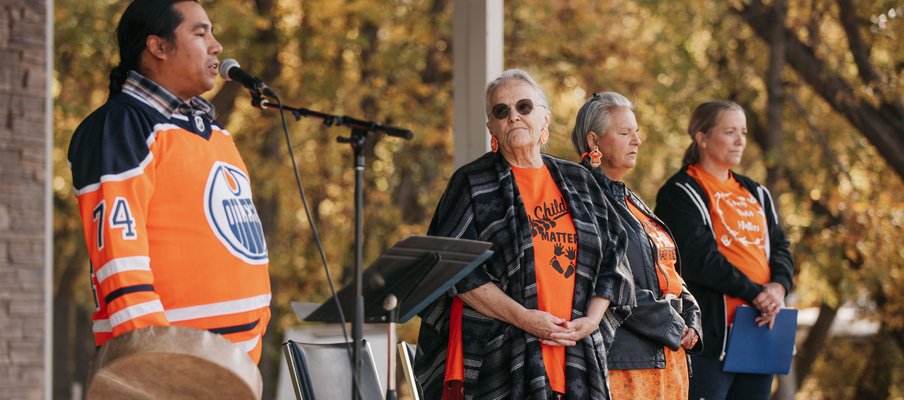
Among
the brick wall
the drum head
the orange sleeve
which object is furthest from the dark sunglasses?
the brick wall

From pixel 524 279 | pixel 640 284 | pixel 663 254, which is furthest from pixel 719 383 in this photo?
pixel 524 279

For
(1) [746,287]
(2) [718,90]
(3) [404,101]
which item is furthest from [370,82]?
(1) [746,287]

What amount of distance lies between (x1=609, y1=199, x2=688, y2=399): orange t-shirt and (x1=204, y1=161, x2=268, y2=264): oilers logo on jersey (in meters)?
1.21

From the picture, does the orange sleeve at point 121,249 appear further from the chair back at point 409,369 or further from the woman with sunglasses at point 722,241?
the woman with sunglasses at point 722,241

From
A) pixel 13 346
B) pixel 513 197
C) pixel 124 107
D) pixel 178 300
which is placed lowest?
pixel 13 346

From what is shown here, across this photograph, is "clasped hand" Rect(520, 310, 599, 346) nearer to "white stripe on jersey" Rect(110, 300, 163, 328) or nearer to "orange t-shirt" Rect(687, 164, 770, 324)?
"white stripe on jersey" Rect(110, 300, 163, 328)

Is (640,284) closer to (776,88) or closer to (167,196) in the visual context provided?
(167,196)

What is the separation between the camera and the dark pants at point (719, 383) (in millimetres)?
3949

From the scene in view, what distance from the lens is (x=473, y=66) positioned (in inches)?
177

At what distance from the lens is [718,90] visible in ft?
29.1

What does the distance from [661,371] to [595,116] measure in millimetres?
843

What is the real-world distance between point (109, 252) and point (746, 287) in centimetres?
246

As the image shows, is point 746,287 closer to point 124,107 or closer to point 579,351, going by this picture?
point 579,351

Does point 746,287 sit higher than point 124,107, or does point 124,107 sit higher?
point 124,107
